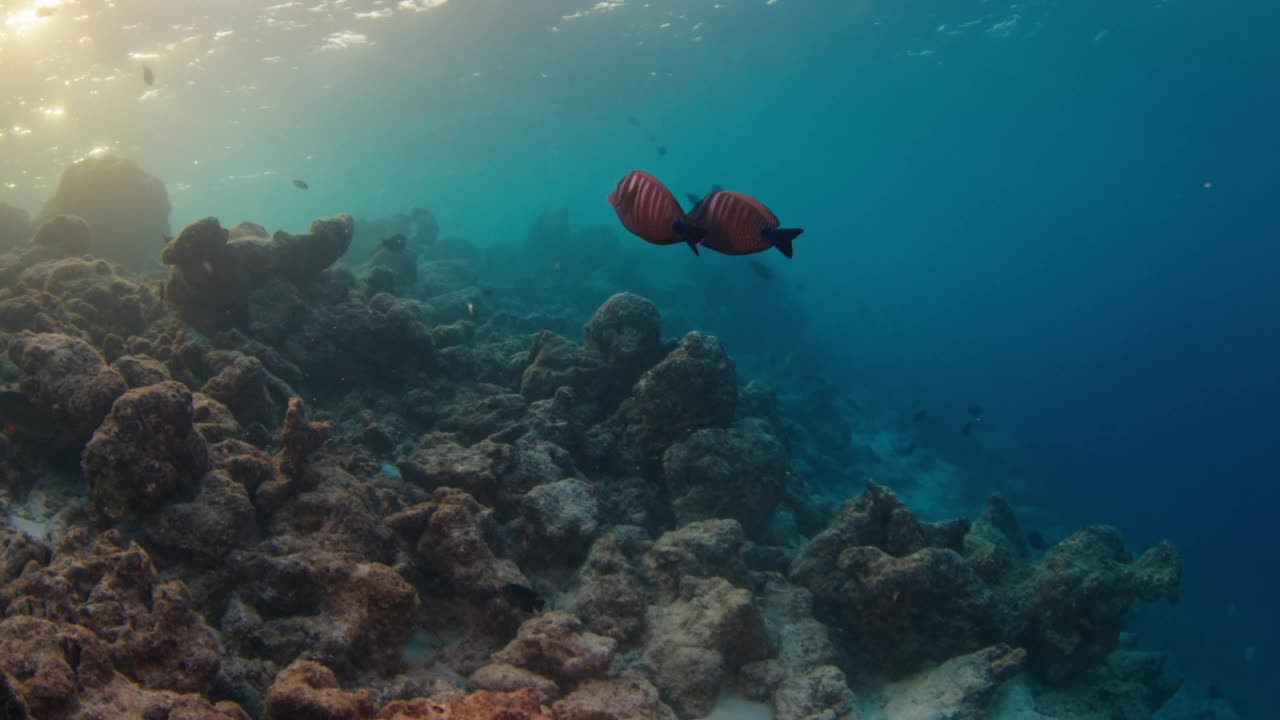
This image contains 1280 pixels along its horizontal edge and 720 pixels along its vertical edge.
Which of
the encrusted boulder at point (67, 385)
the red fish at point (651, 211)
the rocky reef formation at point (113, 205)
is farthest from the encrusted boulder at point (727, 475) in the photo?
the rocky reef formation at point (113, 205)

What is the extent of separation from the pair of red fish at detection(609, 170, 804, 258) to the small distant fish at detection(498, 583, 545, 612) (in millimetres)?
3207

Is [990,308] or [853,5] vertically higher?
[853,5]

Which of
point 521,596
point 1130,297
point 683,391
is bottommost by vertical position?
point 1130,297

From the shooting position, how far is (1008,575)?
26.5 ft

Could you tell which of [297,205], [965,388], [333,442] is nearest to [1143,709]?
[333,442]

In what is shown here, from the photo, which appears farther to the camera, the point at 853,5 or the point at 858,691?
the point at 853,5

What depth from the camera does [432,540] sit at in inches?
200

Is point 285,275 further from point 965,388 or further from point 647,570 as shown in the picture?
point 965,388

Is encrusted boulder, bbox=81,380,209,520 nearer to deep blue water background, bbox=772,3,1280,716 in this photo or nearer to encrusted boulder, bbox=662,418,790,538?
encrusted boulder, bbox=662,418,790,538

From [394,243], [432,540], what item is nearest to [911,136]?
[394,243]

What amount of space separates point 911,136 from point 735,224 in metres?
69.6

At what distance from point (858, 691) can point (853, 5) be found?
30.0 metres

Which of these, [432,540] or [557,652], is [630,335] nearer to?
[432,540]

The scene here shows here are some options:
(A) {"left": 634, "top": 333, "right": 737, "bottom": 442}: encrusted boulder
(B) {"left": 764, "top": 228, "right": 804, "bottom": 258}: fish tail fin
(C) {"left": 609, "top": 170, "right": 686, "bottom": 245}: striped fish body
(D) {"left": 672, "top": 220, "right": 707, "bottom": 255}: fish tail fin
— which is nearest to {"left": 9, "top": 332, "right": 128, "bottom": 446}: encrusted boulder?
(C) {"left": 609, "top": 170, "right": 686, "bottom": 245}: striped fish body
